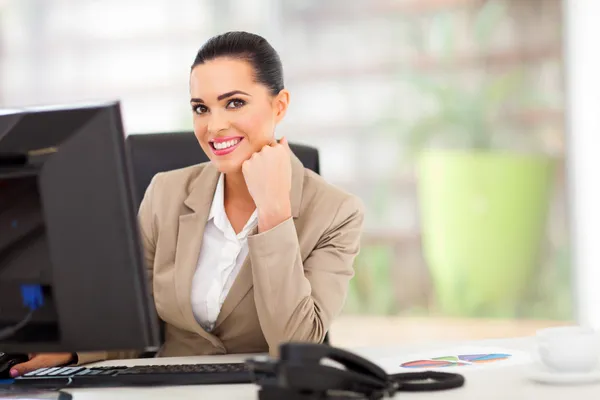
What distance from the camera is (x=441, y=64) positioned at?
168 inches

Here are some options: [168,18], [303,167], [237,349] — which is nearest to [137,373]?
[237,349]

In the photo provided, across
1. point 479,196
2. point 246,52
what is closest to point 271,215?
point 246,52

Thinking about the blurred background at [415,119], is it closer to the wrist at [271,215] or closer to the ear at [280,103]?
the ear at [280,103]

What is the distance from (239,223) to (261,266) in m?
0.32

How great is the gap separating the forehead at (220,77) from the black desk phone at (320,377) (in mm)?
870

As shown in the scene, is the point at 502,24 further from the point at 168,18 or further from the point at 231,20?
the point at 168,18

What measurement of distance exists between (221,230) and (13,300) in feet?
2.68

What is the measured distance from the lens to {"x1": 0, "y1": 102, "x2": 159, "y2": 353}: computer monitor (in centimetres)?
104

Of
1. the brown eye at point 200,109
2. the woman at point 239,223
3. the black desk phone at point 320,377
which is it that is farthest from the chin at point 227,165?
the black desk phone at point 320,377

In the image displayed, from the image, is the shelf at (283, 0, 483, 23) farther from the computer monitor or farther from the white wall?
the computer monitor

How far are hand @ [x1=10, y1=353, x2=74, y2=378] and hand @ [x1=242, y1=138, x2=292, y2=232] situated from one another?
1.46 ft

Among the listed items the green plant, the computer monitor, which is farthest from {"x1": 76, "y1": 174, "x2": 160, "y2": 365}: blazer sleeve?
the green plant

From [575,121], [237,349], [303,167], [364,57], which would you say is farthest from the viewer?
[364,57]

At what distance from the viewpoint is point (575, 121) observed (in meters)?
3.96
